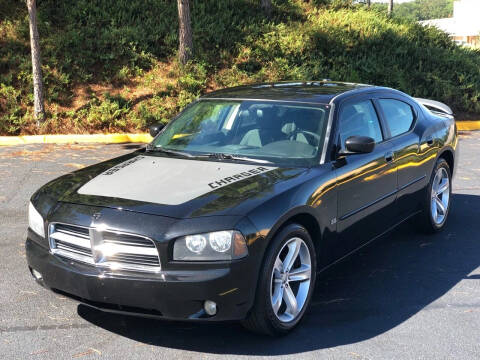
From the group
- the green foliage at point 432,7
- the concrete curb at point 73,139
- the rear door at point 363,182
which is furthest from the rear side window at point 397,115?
the green foliage at point 432,7

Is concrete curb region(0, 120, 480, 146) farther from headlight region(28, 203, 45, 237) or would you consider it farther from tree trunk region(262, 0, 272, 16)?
headlight region(28, 203, 45, 237)

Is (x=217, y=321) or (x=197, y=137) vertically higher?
(x=197, y=137)

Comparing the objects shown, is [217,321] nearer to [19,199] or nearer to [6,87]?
[19,199]

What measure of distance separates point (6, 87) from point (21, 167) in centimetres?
505

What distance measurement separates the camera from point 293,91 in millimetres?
5547

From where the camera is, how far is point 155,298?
3.69 meters

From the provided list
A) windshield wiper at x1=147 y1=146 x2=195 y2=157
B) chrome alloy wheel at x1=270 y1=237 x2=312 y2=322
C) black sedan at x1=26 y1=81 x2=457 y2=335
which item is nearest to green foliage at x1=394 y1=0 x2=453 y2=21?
black sedan at x1=26 y1=81 x2=457 y2=335

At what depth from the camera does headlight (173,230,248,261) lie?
3723 millimetres

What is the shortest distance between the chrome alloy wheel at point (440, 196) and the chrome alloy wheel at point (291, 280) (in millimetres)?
2625

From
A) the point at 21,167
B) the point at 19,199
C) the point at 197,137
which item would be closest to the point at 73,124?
the point at 21,167

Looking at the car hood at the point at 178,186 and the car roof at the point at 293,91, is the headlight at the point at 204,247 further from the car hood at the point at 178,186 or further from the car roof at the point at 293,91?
the car roof at the point at 293,91

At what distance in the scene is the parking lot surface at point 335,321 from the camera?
3.96m

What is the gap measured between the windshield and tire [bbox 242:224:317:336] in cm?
73

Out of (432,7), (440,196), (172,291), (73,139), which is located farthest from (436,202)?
(432,7)
